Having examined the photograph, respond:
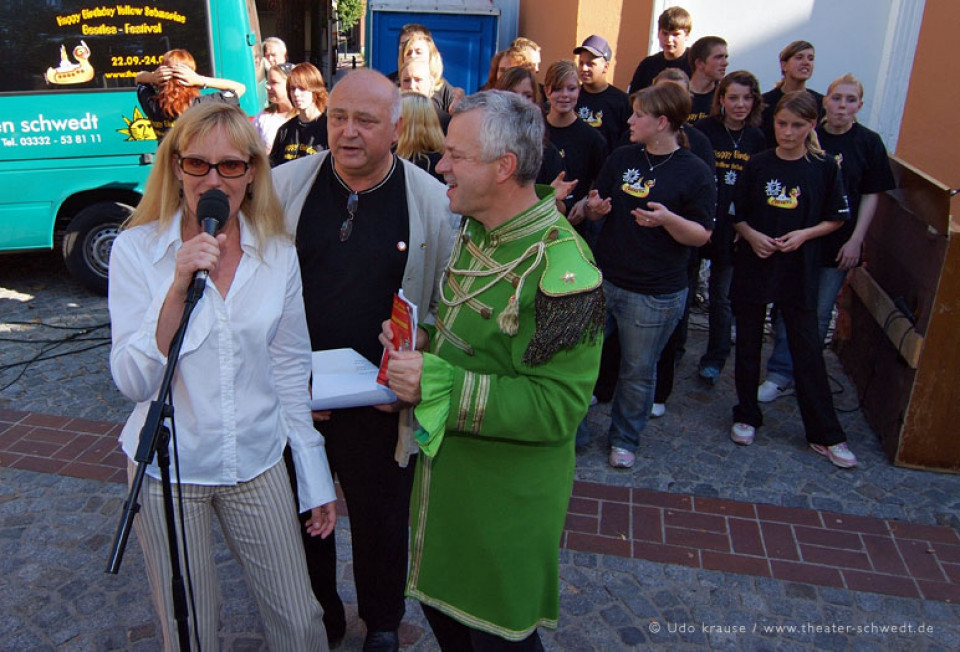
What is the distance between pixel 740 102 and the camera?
5.35 meters

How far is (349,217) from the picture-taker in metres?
2.77

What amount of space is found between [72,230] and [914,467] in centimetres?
634

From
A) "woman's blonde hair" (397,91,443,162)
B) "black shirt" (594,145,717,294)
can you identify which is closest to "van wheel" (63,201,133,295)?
"woman's blonde hair" (397,91,443,162)

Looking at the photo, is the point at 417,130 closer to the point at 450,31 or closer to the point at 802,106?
the point at 802,106

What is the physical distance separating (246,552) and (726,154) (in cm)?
422

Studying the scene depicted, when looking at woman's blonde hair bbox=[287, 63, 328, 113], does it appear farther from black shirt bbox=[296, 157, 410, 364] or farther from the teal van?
black shirt bbox=[296, 157, 410, 364]

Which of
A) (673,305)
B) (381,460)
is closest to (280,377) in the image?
(381,460)

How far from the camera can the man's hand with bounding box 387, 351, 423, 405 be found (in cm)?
206

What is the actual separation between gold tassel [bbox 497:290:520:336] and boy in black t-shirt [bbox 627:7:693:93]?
194 inches

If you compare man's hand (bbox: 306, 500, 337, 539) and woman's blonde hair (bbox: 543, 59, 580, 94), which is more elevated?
woman's blonde hair (bbox: 543, 59, 580, 94)

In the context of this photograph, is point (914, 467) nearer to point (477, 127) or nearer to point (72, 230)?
point (477, 127)

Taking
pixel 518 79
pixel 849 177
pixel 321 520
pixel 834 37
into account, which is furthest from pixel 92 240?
pixel 834 37

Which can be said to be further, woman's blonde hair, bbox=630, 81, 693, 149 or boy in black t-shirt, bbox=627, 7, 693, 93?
boy in black t-shirt, bbox=627, 7, 693, 93

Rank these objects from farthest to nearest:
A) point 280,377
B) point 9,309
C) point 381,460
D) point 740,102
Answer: point 9,309 → point 740,102 → point 381,460 → point 280,377
